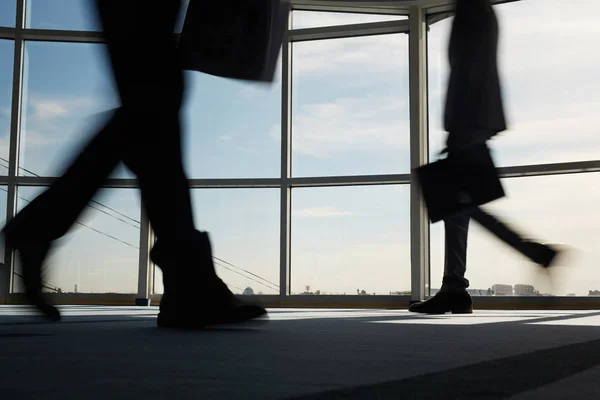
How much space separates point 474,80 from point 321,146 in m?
5.83

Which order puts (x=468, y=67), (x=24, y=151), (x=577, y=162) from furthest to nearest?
1. (x=24, y=151)
2. (x=577, y=162)
3. (x=468, y=67)

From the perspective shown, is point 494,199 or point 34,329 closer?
point 494,199

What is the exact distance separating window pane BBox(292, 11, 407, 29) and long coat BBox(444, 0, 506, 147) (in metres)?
6.06

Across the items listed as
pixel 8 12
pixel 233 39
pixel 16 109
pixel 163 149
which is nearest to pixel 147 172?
pixel 163 149

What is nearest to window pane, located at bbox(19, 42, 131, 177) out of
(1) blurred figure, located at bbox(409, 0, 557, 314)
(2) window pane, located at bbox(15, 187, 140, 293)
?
(2) window pane, located at bbox(15, 187, 140, 293)

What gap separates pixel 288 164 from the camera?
266 inches

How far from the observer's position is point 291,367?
100 cm

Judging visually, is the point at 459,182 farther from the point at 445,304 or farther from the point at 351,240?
the point at 351,240

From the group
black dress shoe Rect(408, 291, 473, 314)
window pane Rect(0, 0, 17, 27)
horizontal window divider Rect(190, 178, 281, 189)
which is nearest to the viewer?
black dress shoe Rect(408, 291, 473, 314)

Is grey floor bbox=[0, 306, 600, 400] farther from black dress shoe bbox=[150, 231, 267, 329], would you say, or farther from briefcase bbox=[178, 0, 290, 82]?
briefcase bbox=[178, 0, 290, 82]

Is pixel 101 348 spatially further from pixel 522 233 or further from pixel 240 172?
pixel 240 172

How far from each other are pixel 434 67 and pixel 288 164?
60.6 inches

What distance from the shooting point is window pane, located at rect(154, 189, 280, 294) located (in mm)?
6695

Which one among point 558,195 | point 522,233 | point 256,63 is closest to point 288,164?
point 558,195
